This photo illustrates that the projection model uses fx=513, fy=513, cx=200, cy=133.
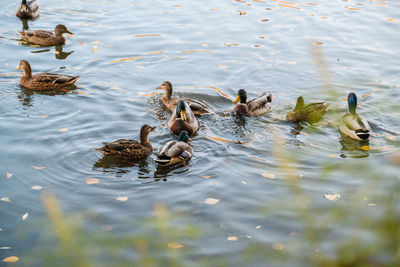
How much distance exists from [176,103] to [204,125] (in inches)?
33.4

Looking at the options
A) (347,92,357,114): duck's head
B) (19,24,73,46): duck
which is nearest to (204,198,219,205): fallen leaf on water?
(347,92,357,114): duck's head

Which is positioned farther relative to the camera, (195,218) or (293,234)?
(195,218)

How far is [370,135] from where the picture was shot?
922 centimetres

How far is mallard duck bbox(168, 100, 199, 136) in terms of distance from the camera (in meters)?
9.11

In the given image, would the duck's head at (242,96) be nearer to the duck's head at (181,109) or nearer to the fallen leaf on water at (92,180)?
the duck's head at (181,109)

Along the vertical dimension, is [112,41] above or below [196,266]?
above

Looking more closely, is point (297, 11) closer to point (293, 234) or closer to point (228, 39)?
point (228, 39)

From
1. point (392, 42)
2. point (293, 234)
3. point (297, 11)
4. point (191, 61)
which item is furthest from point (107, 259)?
point (297, 11)

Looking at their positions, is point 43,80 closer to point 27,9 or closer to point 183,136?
point 183,136

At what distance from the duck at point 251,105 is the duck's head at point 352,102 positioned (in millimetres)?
1543

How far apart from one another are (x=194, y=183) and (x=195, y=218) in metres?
1.02

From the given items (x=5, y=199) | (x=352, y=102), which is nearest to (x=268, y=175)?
(x=352, y=102)

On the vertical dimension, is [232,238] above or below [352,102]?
below

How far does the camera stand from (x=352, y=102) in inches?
372
